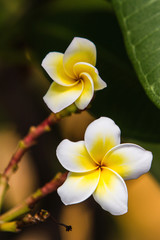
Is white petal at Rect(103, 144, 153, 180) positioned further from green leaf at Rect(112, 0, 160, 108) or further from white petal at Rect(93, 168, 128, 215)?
green leaf at Rect(112, 0, 160, 108)

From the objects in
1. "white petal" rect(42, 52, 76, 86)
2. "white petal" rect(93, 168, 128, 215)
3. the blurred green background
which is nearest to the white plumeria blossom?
"white petal" rect(93, 168, 128, 215)

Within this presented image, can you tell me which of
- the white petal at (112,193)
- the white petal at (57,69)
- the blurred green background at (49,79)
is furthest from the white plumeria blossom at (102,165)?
the blurred green background at (49,79)

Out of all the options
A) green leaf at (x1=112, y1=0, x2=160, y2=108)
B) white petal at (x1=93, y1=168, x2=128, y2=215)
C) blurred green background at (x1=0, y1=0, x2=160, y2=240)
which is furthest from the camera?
blurred green background at (x1=0, y1=0, x2=160, y2=240)

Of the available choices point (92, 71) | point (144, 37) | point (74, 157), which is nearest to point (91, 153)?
point (74, 157)

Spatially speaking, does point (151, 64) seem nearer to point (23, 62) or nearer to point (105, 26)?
point (105, 26)

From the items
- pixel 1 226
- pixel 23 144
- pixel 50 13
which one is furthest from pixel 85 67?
pixel 50 13

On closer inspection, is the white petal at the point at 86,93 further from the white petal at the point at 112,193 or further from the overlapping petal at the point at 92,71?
the white petal at the point at 112,193
